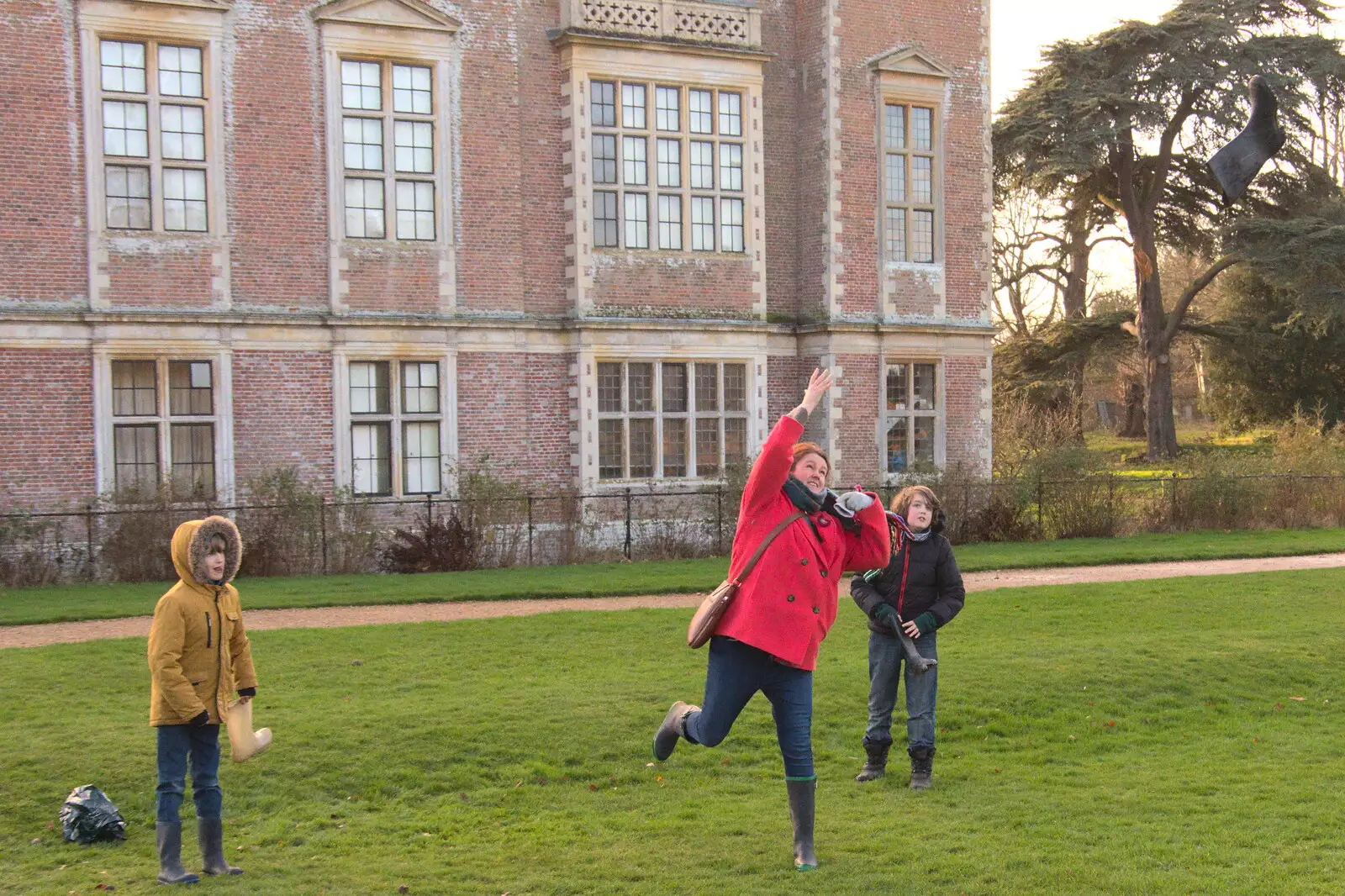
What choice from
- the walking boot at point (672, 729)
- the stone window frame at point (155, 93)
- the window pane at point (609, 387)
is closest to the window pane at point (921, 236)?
the window pane at point (609, 387)

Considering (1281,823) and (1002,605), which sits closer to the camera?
(1281,823)

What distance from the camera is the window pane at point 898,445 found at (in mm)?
25000

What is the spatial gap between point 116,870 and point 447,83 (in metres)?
16.0

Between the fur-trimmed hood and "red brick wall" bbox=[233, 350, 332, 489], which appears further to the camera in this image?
"red brick wall" bbox=[233, 350, 332, 489]

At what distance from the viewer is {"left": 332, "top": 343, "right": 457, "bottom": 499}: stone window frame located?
21.1 metres

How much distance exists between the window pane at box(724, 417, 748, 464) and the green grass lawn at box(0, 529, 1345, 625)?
305 centimetres

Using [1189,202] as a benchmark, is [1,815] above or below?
below

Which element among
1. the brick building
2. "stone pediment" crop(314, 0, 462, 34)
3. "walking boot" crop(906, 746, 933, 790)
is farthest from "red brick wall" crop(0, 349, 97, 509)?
"walking boot" crop(906, 746, 933, 790)

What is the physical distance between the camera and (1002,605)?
1594 centimetres

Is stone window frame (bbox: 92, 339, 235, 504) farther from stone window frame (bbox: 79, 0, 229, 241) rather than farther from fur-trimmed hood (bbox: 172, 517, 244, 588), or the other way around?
fur-trimmed hood (bbox: 172, 517, 244, 588)

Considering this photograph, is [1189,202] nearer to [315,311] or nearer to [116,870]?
[315,311]

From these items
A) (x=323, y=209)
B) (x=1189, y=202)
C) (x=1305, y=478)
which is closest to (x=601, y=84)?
(x=323, y=209)

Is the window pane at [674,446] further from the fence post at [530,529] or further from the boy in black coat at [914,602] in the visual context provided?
the boy in black coat at [914,602]

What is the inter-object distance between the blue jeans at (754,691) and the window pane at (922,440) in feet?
60.7
